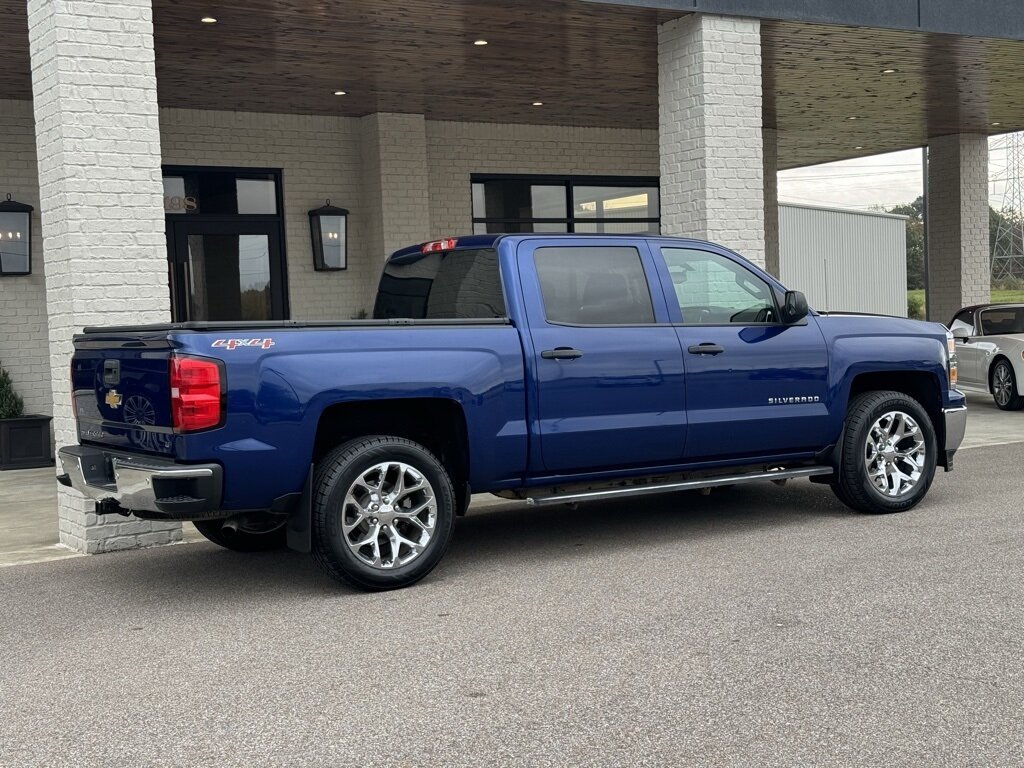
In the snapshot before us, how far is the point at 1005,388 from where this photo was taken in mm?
16094

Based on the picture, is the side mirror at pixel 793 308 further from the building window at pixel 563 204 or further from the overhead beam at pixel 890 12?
the building window at pixel 563 204

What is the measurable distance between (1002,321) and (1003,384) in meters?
0.95

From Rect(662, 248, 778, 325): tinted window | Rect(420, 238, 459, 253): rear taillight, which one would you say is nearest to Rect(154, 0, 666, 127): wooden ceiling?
Rect(420, 238, 459, 253): rear taillight

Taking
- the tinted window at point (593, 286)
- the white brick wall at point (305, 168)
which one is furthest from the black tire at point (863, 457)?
the white brick wall at point (305, 168)

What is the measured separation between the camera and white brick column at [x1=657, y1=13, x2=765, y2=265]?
36.7 ft

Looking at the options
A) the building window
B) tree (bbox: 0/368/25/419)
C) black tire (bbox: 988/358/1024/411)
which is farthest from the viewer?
the building window

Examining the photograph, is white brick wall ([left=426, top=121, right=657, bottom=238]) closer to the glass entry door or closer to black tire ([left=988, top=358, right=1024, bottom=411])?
the glass entry door

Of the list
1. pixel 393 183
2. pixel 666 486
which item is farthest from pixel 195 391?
pixel 393 183

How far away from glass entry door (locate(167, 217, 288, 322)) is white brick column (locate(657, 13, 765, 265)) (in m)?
6.18

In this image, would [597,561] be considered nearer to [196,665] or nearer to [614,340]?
[614,340]

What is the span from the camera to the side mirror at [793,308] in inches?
316

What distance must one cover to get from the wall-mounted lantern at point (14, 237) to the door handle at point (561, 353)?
28.1ft

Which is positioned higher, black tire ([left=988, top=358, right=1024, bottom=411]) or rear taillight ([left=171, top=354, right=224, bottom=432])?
rear taillight ([left=171, top=354, right=224, bottom=432])

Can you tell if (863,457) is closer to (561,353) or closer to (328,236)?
(561,353)
